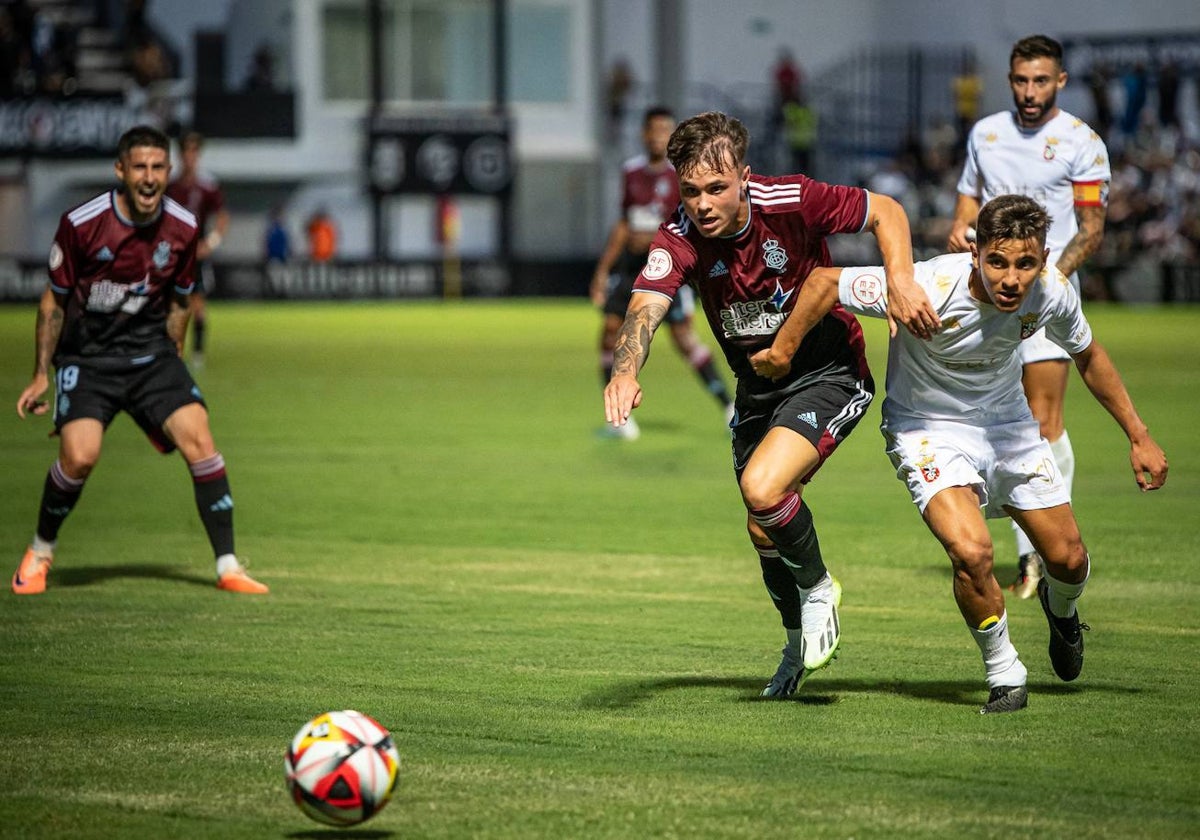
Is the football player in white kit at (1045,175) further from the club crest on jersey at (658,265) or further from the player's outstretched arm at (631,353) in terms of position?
the player's outstretched arm at (631,353)

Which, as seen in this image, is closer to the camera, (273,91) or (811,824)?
(811,824)

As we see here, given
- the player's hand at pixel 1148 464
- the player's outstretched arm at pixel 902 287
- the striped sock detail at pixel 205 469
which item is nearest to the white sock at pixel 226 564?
the striped sock detail at pixel 205 469

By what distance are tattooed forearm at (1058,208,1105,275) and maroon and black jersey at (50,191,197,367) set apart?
13.7 ft

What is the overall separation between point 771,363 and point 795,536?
0.60m

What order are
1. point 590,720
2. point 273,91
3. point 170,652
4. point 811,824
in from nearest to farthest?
point 811,824
point 590,720
point 170,652
point 273,91

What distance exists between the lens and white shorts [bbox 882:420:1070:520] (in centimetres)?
622

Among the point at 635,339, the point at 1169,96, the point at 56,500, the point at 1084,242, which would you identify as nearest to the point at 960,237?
the point at 1084,242

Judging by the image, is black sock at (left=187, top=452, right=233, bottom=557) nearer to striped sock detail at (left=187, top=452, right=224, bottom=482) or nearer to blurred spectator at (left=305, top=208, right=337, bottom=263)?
striped sock detail at (left=187, top=452, right=224, bottom=482)

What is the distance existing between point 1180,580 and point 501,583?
10.8ft

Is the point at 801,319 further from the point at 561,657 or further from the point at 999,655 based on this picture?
the point at 561,657

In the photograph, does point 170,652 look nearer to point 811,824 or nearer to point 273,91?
point 811,824

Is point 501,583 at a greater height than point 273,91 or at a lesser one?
lesser

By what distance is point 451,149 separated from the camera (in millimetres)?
43062

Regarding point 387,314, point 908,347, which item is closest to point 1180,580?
point 908,347
